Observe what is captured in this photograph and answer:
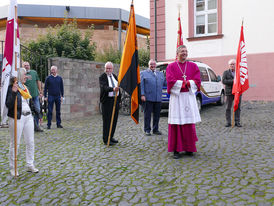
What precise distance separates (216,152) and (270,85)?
9.77 m

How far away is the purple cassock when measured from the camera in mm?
5520

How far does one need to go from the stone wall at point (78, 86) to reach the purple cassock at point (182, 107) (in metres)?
6.22

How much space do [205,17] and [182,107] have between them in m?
11.3

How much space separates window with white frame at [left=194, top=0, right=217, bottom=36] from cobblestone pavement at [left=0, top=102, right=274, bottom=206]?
9090 mm

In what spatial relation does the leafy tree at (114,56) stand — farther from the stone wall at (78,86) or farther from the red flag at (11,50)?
the red flag at (11,50)

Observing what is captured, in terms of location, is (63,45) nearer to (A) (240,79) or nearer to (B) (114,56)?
(B) (114,56)

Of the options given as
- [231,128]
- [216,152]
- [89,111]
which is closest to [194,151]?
[216,152]

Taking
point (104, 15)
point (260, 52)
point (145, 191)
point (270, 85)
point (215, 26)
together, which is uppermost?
point (104, 15)

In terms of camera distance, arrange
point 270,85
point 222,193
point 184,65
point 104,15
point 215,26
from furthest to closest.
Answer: point 104,15 < point 215,26 < point 270,85 < point 184,65 < point 222,193

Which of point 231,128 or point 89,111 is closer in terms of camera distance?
point 231,128

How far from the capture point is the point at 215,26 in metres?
15.5

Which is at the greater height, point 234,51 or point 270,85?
point 234,51

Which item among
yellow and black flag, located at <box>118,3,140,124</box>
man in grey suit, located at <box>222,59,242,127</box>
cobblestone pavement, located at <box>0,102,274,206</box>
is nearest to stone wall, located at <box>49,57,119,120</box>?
cobblestone pavement, located at <box>0,102,274,206</box>

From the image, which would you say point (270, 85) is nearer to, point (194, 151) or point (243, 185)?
point (194, 151)
